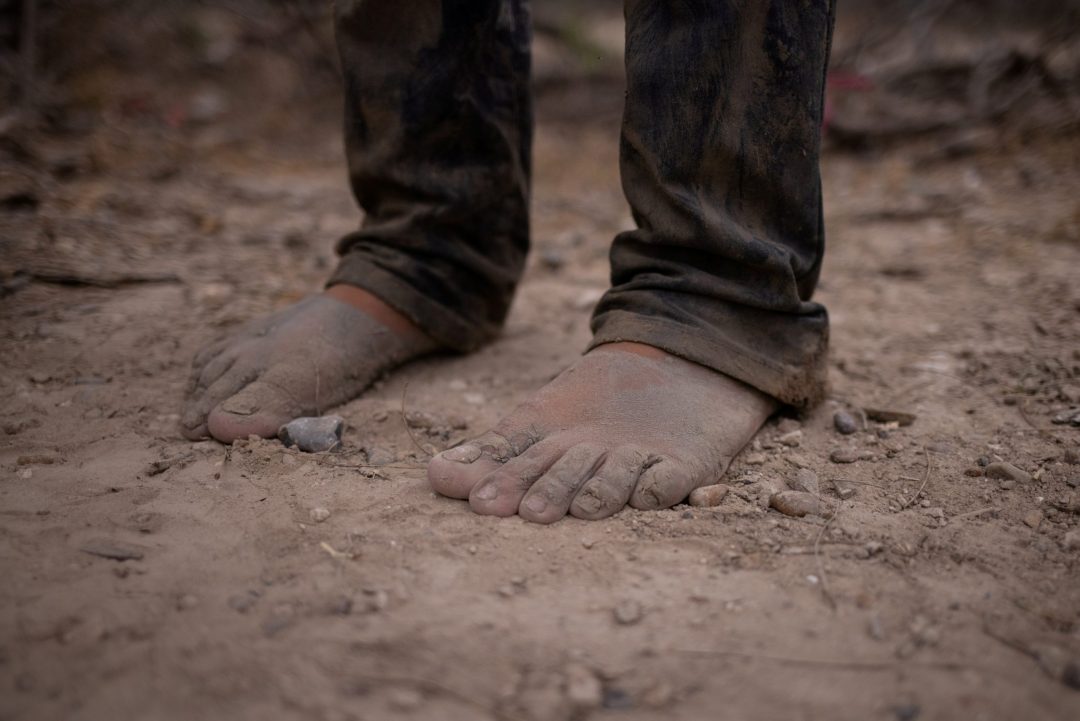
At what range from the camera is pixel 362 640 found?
2.95 feet

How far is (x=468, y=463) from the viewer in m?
1.20

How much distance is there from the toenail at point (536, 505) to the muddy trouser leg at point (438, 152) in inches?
24.1

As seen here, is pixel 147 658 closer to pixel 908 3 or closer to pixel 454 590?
pixel 454 590

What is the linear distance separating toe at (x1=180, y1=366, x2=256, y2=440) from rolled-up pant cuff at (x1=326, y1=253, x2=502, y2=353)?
12.0 inches

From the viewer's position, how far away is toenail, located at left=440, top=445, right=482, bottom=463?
1.20 meters

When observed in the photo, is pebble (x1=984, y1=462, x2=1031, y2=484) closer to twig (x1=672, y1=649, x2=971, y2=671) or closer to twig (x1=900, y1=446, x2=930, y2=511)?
twig (x1=900, y1=446, x2=930, y2=511)

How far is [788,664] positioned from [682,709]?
13 cm

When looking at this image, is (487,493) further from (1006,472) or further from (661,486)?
(1006,472)

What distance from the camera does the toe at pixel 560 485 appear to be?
1.14 metres

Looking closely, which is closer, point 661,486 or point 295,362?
point 661,486

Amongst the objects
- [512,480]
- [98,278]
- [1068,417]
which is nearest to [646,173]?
[512,480]

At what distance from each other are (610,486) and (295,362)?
63cm

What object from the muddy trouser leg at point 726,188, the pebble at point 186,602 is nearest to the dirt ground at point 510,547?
the pebble at point 186,602

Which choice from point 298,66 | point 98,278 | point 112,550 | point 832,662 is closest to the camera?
point 832,662
